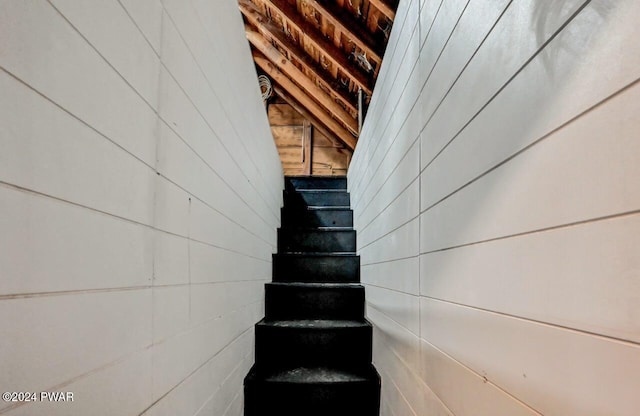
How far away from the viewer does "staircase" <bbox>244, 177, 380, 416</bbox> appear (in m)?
1.75

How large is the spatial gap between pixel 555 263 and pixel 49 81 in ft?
2.42

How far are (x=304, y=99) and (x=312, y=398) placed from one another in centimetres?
431

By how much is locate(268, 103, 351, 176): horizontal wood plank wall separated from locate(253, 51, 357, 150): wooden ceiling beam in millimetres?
350

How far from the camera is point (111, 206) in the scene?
24.9 inches

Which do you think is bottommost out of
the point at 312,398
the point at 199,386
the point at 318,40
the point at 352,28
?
the point at 312,398

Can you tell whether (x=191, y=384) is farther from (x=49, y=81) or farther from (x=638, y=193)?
(x=638, y=193)

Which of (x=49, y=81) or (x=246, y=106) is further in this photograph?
(x=246, y=106)

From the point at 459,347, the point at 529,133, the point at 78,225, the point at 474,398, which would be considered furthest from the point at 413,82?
the point at 78,225

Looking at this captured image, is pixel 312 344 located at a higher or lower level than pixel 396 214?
lower

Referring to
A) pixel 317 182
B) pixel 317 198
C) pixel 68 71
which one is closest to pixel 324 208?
pixel 317 198

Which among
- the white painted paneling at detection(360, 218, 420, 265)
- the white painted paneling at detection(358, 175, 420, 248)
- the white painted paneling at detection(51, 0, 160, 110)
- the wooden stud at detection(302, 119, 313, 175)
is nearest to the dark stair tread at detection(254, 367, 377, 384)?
the white painted paneling at detection(360, 218, 420, 265)

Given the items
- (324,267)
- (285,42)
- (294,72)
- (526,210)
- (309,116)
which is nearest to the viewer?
(526,210)

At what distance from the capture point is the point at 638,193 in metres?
0.37

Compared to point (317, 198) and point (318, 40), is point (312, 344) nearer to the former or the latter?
point (317, 198)
